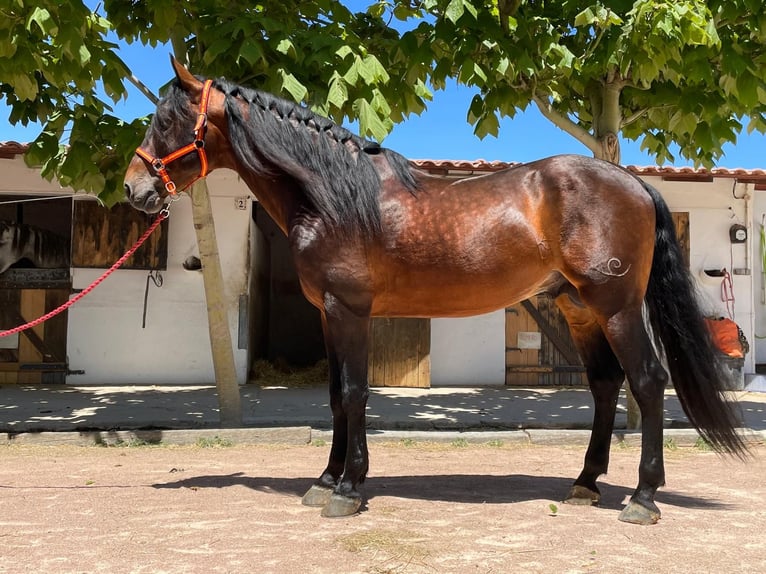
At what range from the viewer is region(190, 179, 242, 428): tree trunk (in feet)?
19.1

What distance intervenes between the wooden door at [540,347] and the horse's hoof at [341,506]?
6957 millimetres

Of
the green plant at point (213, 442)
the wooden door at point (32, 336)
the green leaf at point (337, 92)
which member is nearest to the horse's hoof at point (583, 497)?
the green leaf at point (337, 92)

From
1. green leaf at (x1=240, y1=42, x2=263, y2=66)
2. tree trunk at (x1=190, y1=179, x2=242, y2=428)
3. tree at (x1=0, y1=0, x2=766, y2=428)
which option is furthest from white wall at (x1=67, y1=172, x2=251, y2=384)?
green leaf at (x1=240, y1=42, x2=263, y2=66)

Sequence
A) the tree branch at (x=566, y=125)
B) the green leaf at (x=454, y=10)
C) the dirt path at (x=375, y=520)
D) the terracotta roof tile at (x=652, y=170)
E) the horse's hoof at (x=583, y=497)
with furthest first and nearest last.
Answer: the terracotta roof tile at (x=652, y=170)
the tree branch at (x=566, y=125)
the green leaf at (x=454, y=10)
the horse's hoof at (x=583, y=497)
the dirt path at (x=375, y=520)

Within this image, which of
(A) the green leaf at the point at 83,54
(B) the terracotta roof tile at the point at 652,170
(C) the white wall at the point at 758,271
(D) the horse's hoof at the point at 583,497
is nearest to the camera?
(D) the horse's hoof at the point at 583,497

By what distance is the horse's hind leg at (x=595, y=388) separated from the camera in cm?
342

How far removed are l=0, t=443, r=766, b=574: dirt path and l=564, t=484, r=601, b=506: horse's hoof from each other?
0.06 metres

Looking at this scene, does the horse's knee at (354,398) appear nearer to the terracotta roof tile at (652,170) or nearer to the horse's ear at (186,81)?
the horse's ear at (186,81)

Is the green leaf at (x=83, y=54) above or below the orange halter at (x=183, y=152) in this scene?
Answer: above

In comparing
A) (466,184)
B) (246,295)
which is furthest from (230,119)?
(246,295)

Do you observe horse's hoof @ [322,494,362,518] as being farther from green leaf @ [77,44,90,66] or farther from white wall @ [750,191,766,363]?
white wall @ [750,191,766,363]

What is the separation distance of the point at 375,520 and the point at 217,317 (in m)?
3.38

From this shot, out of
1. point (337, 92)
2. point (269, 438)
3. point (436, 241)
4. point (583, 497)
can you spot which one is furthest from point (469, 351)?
point (436, 241)

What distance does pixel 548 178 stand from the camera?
10.7ft
